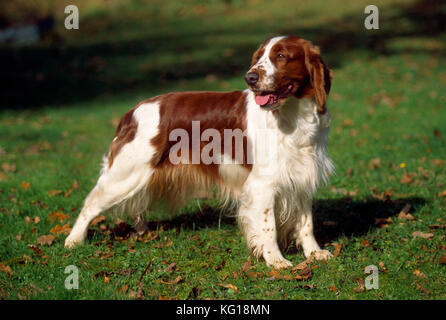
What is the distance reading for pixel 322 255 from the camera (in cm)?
421

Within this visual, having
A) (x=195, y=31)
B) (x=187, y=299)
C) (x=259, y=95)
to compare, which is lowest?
(x=187, y=299)

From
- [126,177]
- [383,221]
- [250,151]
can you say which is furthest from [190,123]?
[383,221]

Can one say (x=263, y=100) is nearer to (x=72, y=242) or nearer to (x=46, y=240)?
(x=72, y=242)

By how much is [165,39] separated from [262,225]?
47.5 ft

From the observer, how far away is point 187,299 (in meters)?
3.58

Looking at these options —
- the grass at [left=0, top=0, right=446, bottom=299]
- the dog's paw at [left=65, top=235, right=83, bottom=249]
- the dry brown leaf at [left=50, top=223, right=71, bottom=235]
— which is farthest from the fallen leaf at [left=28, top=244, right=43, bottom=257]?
the dry brown leaf at [left=50, top=223, right=71, bottom=235]

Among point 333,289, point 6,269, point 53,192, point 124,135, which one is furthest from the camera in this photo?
point 53,192

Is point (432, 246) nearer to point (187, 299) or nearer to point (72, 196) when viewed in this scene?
point (187, 299)

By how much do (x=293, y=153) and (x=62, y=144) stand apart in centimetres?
516

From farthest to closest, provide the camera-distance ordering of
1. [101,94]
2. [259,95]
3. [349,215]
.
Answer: [101,94]
[349,215]
[259,95]

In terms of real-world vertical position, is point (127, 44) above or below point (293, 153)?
above

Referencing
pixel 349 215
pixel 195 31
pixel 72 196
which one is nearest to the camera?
pixel 349 215

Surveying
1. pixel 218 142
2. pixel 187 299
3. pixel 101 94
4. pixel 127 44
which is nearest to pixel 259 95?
pixel 218 142

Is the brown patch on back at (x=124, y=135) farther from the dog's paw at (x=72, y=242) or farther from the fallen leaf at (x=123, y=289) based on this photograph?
the fallen leaf at (x=123, y=289)
